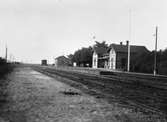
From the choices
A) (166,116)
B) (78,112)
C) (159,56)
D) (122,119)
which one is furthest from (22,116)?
(159,56)

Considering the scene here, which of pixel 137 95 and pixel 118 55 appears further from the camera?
pixel 118 55

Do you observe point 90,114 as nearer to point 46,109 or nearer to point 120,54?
point 46,109

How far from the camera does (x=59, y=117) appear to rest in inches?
285

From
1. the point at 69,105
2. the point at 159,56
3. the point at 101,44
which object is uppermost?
the point at 101,44

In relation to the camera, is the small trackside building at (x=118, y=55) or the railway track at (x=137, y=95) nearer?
the railway track at (x=137, y=95)

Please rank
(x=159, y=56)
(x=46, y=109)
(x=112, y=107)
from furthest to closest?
(x=159, y=56) → (x=112, y=107) → (x=46, y=109)

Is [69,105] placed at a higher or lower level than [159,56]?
lower

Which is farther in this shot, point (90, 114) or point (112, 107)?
point (112, 107)

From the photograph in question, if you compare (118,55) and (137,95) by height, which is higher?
(118,55)

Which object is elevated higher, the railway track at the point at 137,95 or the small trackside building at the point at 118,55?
the small trackside building at the point at 118,55

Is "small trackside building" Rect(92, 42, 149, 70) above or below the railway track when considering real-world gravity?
above

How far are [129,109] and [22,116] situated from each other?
159 inches

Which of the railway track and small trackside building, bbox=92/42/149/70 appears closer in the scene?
the railway track

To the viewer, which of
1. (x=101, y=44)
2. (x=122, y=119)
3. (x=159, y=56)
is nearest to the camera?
(x=122, y=119)
